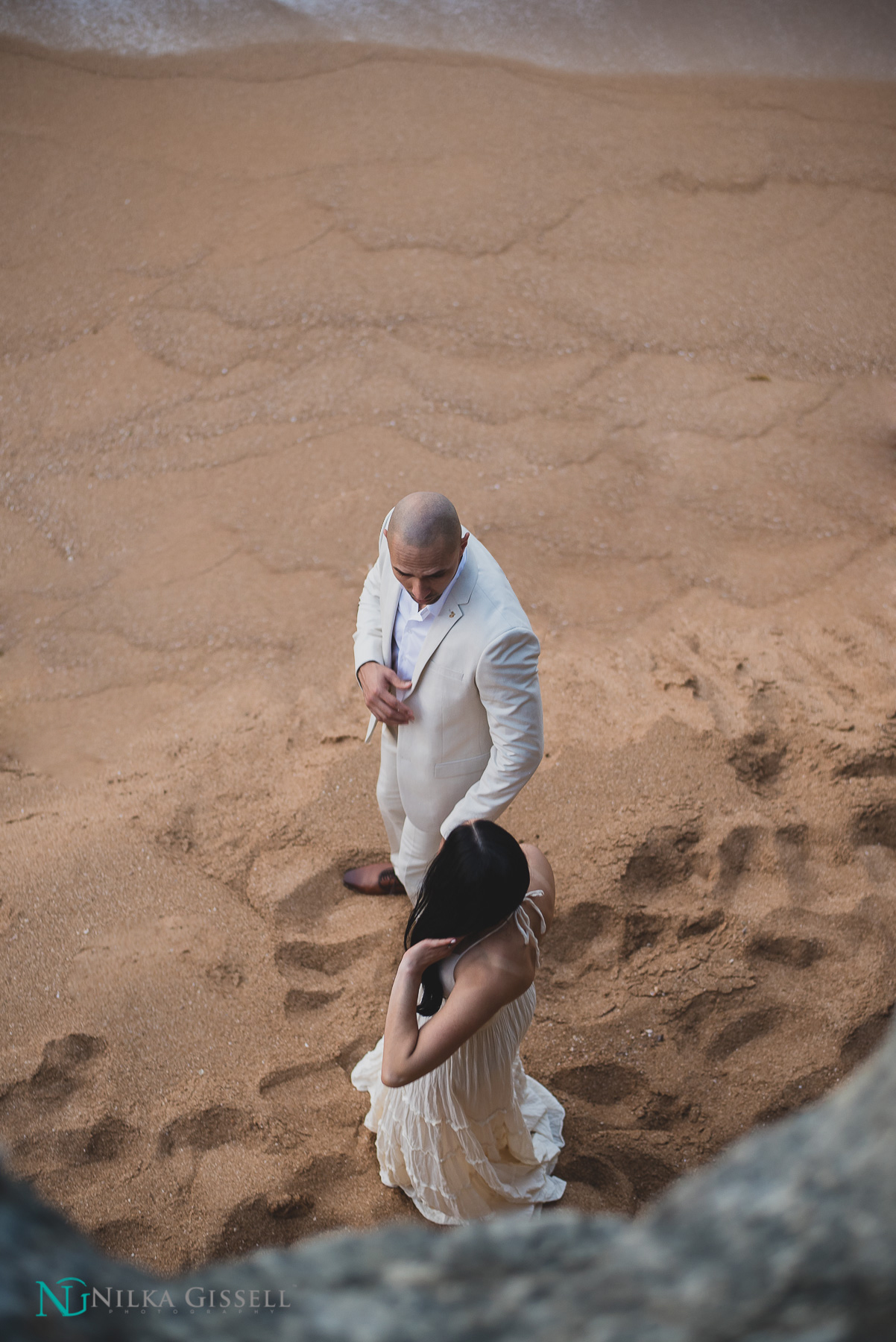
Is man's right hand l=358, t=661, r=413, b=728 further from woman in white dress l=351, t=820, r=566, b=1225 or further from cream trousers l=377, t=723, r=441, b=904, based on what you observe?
woman in white dress l=351, t=820, r=566, b=1225

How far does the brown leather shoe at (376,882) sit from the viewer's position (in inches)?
140

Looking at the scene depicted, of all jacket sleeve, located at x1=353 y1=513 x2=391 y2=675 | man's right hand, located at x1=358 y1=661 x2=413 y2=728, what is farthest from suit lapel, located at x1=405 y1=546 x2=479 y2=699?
jacket sleeve, located at x1=353 y1=513 x2=391 y2=675

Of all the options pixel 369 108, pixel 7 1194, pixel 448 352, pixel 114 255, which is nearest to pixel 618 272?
pixel 448 352

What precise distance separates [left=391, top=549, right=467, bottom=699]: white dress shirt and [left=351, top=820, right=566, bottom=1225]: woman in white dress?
70 cm

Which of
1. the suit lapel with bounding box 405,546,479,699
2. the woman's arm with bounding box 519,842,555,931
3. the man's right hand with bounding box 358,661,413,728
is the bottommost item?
the woman's arm with bounding box 519,842,555,931

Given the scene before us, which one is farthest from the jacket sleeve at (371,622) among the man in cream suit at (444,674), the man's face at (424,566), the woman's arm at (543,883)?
the woman's arm at (543,883)

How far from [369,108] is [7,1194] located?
22.8ft

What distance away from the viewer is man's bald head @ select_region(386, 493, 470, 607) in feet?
8.55

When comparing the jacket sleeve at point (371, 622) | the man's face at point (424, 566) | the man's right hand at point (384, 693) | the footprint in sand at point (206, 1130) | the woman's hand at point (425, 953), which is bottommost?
the footprint in sand at point (206, 1130)

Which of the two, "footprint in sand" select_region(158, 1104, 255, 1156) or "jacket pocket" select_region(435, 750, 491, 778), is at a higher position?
"jacket pocket" select_region(435, 750, 491, 778)

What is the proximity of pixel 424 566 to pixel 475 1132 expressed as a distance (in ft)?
5.13

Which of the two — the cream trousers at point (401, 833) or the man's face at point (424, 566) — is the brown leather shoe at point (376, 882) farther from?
the man's face at point (424, 566)

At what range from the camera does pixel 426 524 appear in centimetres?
260

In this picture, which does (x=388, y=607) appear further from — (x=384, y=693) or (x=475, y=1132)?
(x=475, y=1132)
